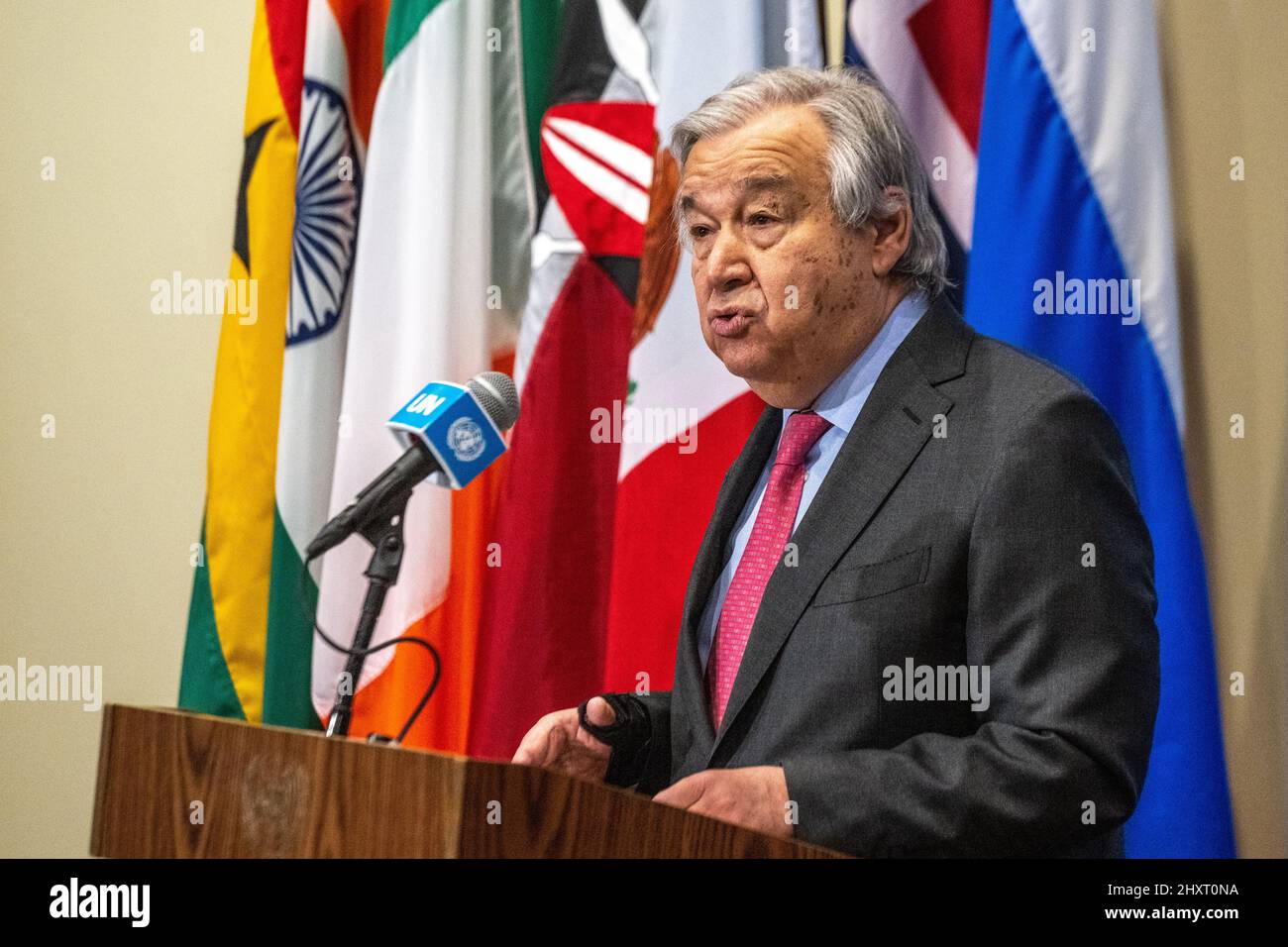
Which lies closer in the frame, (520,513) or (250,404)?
(520,513)

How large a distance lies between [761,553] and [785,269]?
424 millimetres

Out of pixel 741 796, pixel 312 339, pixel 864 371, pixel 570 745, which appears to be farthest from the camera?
pixel 312 339

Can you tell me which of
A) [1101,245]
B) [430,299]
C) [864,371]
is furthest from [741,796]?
[430,299]

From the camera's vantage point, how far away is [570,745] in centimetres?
189

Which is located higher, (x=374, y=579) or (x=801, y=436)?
(x=801, y=436)

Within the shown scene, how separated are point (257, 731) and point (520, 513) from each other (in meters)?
1.70

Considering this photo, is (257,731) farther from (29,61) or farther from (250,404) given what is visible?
(29,61)

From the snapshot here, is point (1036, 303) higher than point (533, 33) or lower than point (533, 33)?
lower

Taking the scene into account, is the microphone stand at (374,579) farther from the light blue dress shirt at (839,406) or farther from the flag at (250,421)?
the flag at (250,421)

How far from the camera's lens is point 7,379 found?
3527 millimetres

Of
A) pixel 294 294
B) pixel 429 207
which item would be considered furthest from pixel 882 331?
pixel 294 294

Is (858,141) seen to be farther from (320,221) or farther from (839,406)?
(320,221)

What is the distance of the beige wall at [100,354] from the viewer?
3.43 meters
